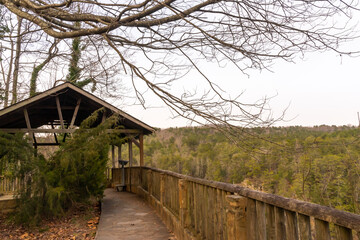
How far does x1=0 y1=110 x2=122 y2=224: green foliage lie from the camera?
7.32 meters

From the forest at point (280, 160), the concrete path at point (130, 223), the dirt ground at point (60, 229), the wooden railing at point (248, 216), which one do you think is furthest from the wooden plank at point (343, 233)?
the dirt ground at point (60, 229)

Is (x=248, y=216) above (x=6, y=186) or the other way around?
above

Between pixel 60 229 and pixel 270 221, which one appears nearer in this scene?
pixel 270 221

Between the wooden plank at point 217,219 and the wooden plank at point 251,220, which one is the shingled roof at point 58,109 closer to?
the wooden plank at point 217,219

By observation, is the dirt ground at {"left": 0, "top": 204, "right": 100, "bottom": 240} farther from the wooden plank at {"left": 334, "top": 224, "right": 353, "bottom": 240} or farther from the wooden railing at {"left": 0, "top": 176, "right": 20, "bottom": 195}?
the wooden plank at {"left": 334, "top": 224, "right": 353, "bottom": 240}

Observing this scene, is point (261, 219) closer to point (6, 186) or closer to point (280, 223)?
point (280, 223)

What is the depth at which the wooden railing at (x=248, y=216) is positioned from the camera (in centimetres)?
165

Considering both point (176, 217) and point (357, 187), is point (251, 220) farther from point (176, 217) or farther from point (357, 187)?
point (357, 187)

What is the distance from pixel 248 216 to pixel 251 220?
4 cm

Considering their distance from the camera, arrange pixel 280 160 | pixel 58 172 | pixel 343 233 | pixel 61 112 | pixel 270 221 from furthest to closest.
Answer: pixel 61 112 < pixel 58 172 < pixel 280 160 < pixel 270 221 < pixel 343 233

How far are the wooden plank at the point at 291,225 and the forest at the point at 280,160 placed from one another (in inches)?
60.9

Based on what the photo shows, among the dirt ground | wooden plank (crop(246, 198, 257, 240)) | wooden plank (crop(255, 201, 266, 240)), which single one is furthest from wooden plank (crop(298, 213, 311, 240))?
the dirt ground

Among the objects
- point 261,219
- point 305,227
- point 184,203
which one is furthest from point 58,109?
point 305,227

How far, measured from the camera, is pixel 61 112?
12.6 m
